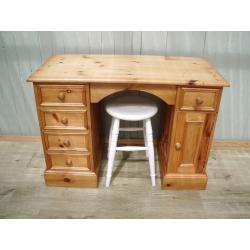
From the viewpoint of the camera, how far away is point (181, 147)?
146 centimetres

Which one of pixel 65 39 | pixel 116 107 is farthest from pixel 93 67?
pixel 65 39

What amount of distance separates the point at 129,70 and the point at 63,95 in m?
0.42

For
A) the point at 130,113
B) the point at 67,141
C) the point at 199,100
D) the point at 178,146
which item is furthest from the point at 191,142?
the point at 67,141

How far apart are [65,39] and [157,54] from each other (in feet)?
2.35

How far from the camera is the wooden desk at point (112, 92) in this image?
1.27 metres

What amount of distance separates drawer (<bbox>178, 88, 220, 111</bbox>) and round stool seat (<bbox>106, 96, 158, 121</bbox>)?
0.75 feet

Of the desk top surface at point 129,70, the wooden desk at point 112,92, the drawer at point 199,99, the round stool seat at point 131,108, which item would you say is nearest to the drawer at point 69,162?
the wooden desk at point 112,92

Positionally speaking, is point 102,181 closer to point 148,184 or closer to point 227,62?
point 148,184

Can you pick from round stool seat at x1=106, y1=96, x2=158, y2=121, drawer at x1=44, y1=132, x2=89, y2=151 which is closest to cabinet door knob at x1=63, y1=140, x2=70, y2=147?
drawer at x1=44, y1=132, x2=89, y2=151

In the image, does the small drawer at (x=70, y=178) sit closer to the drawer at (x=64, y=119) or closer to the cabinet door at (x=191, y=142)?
the drawer at (x=64, y=119)

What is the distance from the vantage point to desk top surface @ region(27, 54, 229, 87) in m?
1.24

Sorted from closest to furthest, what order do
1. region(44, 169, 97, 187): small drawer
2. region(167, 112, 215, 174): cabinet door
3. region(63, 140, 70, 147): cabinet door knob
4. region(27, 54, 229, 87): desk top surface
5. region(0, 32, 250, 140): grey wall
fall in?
1. region(27, 54, 229, 87): desk top surface
2. region(167, 112, 215, 174): cabinet door
3. region(63, 140, 70, 147): cabinet door knob
4. region(44, 169, 97, 187): small drawer
5. region(0, 32, 250, 140): grey wall

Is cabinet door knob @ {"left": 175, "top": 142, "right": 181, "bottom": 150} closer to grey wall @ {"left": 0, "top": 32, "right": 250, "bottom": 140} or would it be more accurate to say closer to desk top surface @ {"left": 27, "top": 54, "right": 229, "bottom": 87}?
desk top surface @ {"left": 27, "top": 54, "right": 229, "bottom": 87}

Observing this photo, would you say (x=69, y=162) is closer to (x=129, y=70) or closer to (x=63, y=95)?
(x=63, y=95)
